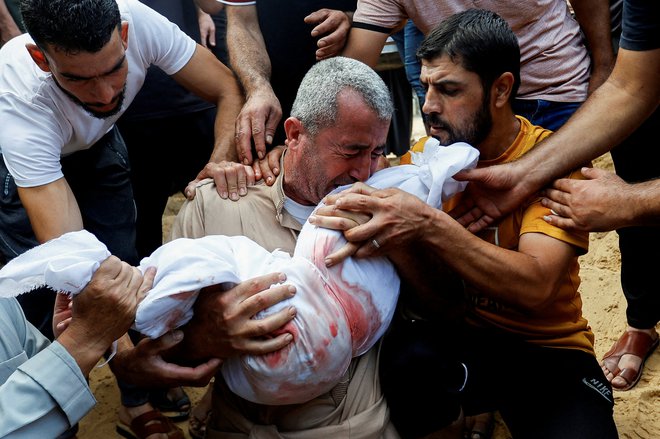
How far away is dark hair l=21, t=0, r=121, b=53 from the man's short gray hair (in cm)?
73

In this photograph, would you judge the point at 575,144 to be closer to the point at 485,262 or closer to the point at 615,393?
the point at 485,262

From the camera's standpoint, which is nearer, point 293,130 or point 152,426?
point 293,130

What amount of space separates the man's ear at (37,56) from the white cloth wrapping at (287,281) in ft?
3.25

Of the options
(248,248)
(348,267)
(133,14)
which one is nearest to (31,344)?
(248,248)

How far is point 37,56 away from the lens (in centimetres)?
269

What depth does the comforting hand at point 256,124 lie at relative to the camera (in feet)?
9.50

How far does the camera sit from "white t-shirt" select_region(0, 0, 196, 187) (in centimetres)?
267

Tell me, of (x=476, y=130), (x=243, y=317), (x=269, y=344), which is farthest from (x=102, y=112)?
(x=476, y=130)

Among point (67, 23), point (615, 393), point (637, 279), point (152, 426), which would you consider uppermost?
point (67, 23)

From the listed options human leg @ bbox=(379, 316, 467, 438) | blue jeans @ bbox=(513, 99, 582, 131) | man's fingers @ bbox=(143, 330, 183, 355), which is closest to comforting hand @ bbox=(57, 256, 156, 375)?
man's fingers @ bbox=(143, 330, 183, 355)

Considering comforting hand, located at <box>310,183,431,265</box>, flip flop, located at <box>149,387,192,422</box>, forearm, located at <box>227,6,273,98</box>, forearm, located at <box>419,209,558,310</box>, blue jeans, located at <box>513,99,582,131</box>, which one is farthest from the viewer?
flip flop, located at <box>149,387,192,422</box>

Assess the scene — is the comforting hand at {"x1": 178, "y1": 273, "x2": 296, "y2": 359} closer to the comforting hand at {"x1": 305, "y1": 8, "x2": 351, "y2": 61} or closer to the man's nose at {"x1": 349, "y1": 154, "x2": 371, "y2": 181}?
the man's nose at {"x1": 349, "y1": 154, "x2": 371, "y2": 181}

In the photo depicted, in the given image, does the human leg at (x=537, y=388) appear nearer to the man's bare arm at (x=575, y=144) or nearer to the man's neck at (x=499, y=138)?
the man's bare arm at (x=575, y=144)

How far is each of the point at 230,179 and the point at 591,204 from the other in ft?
4.05
